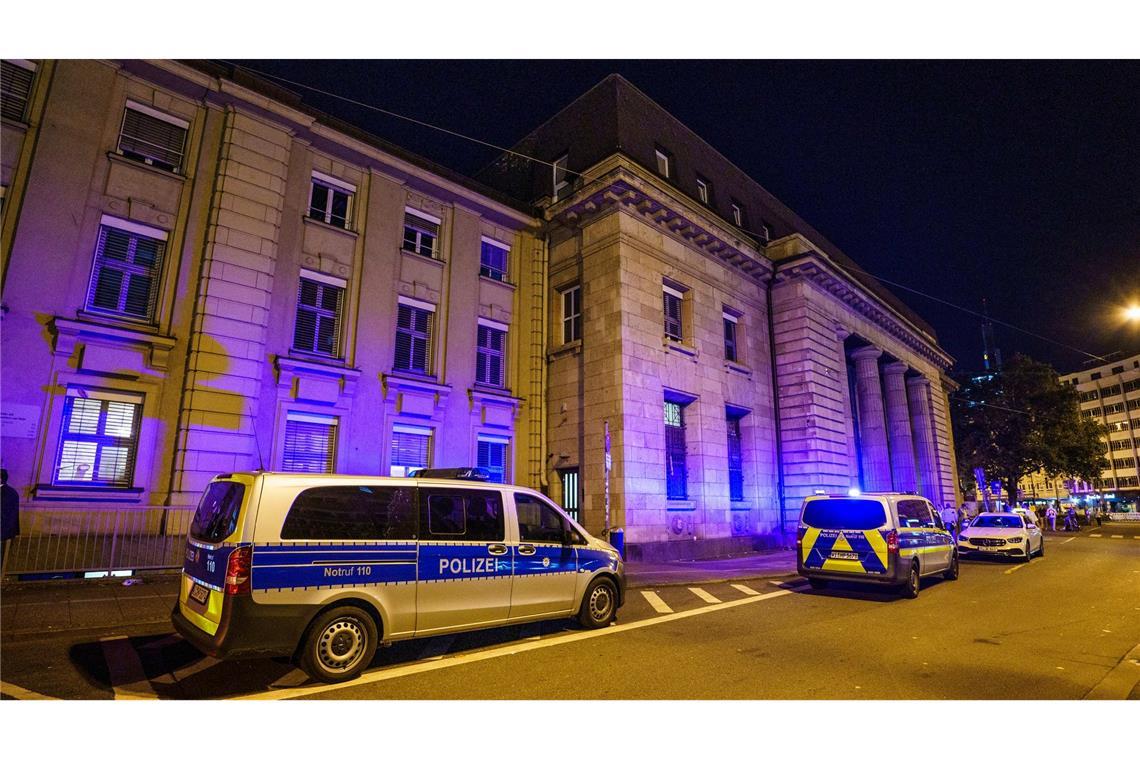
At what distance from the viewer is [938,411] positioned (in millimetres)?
35438

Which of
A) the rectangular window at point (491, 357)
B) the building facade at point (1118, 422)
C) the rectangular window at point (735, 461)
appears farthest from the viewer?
the building facade at point (1118, 422)

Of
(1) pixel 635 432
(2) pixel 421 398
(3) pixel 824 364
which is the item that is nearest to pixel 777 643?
(1) pixel 635 432

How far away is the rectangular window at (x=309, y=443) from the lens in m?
13.0

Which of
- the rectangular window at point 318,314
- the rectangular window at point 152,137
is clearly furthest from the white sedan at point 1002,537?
the rectangular window at point 152,137

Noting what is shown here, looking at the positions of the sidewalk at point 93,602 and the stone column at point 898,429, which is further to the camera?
the stone column at point 898,429

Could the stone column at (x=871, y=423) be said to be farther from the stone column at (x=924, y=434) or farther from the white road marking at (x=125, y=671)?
the white road marking at (x=125, y=671)

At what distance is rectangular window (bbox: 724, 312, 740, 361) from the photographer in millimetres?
21250

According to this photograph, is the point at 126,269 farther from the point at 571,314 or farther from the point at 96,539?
the point at 571,314

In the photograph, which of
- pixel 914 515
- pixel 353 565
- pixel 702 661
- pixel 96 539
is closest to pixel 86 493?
pixel 96 539

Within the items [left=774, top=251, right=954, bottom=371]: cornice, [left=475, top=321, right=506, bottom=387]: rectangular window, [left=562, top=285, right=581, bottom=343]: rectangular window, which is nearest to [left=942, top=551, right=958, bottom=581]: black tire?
[left=562, top=285, right=581, bottom=343]: rectangular window

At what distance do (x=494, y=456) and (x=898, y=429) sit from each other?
24.6m

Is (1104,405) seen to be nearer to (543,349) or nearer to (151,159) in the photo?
(543,349)

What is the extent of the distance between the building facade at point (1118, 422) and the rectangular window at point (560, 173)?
95.5 m

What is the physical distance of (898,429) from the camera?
101 feet
